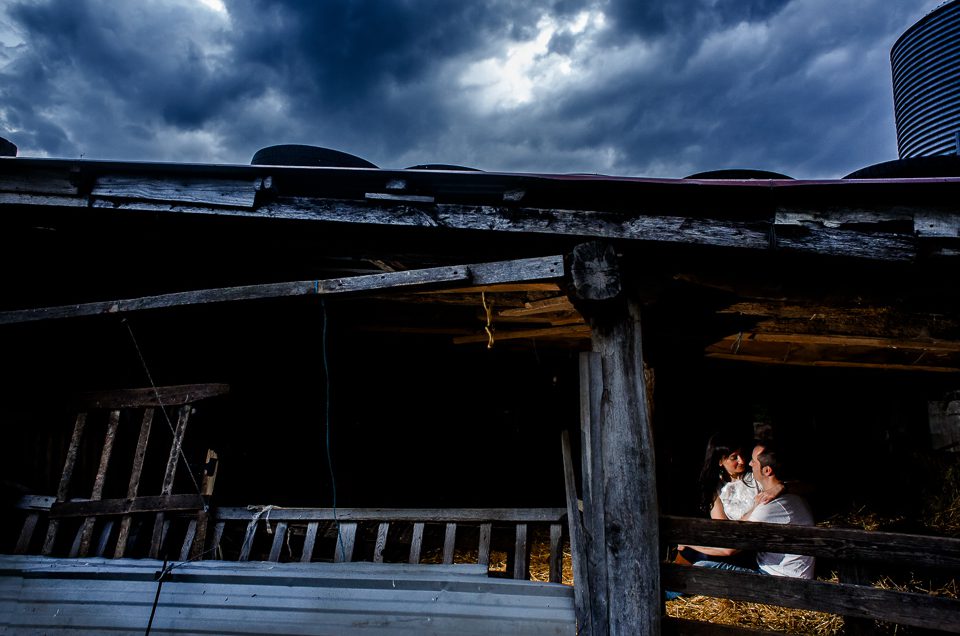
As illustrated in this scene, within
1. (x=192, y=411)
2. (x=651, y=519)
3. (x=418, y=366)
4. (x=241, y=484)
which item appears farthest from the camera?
(x=418, y=366)

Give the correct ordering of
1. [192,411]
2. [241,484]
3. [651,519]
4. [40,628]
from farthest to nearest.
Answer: [241,484] → [192,411] → [40,628] → [651,519]

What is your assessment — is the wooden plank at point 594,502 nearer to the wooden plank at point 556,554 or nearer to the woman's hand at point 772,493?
the wooden plank at point 556,554

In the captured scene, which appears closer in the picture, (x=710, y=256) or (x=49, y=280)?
(x=710, y=256)

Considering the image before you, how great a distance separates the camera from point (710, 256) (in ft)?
12.4

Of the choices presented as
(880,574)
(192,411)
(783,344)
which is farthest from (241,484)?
(880,574)

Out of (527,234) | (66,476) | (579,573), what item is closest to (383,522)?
(579,573)

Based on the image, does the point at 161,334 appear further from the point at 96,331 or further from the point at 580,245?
the point at 580,245

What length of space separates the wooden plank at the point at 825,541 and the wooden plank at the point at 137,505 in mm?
3632

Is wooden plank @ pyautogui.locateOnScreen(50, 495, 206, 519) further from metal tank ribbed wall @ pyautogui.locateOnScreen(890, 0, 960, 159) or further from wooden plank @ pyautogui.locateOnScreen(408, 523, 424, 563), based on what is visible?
metal tank ribbed wall @ pyautogui.locateOnScreen(890, 0, 960, 159)

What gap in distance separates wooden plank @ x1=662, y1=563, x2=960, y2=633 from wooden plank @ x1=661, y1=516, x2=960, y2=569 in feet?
0.58

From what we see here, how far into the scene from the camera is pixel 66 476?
4.38 metres

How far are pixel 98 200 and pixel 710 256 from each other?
433 centimetres

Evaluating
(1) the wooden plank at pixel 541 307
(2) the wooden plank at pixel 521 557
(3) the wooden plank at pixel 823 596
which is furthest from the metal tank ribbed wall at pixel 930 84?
(2) the wooden plank at pixel 521 557

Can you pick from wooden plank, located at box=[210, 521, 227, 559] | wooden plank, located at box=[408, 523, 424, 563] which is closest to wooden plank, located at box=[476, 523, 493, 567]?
wooden plank, located at box=[408, 523, 424, 563]
